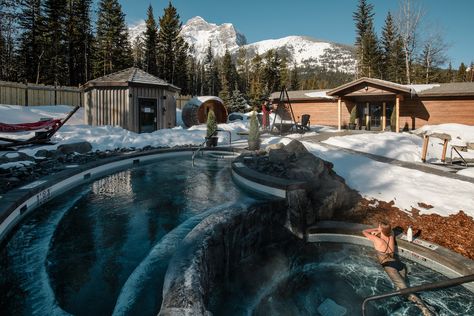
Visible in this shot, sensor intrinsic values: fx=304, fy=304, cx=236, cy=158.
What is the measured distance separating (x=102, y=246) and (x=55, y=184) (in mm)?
3462

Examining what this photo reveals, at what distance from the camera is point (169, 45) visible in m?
41.3

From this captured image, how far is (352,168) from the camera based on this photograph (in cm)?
928

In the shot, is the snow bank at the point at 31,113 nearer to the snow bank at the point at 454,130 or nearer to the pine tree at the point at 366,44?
the snow bank at the point at 454,130

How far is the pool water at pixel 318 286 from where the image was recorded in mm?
4449

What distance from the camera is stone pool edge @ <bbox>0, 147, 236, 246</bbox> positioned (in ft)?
17.0

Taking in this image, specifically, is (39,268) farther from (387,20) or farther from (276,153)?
(387,20)

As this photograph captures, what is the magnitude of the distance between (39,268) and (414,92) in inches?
846

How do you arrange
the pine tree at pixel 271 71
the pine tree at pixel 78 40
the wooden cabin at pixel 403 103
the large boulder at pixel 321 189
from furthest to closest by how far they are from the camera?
1. the pine tree at pixel 271 71
2. the pine tree at pixel 78 40
3. the wooden cabin at pixel 403 103
4. the large boulder at pixel 321 189

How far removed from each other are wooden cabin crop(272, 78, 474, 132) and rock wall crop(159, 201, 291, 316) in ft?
52.0

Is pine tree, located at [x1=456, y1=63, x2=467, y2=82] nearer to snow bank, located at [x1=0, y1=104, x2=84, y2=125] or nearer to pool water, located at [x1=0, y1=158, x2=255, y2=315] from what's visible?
snow bank, located at [x1=0, y1=104, x2=84, y2=125]

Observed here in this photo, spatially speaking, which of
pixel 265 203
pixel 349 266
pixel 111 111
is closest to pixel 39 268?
pixel 265 203

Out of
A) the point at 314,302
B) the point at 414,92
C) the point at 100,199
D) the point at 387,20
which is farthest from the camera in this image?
the point at 387,20

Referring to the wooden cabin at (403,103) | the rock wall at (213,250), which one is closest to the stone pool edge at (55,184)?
the rock wall at (213,250)

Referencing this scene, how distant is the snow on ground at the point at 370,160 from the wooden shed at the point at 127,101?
50.2 inches
